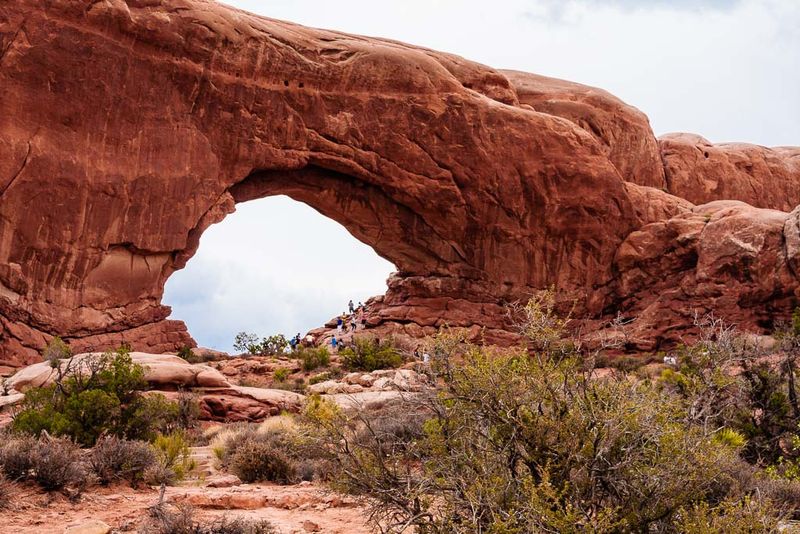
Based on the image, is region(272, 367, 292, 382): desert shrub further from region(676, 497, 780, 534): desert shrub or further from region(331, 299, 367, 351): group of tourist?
region(676, 497, 780, 534): desert shrub

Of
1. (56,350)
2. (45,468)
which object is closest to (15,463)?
(45,468)

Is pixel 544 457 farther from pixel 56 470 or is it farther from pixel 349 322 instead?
pixel 349 322

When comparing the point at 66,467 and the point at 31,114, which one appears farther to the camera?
the point at 31,114

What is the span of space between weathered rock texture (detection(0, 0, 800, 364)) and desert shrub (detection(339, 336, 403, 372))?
3.47 m

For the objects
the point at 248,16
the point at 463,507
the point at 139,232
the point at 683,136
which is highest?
the point at 683,136

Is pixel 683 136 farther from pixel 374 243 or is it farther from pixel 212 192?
pixel 212 192

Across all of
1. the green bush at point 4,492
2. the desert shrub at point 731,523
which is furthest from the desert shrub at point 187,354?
the desert shrub at point 731,523

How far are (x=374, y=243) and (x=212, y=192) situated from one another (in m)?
6.36

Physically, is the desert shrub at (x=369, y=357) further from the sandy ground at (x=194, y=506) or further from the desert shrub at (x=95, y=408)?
the sandy ground at (x=194, y=506)

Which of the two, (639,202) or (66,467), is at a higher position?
(639,202)

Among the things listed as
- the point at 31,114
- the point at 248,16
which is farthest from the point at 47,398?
the point at 248,16

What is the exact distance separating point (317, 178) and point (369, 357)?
21.9ft

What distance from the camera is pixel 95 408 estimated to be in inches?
326

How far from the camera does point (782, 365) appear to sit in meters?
9.03
